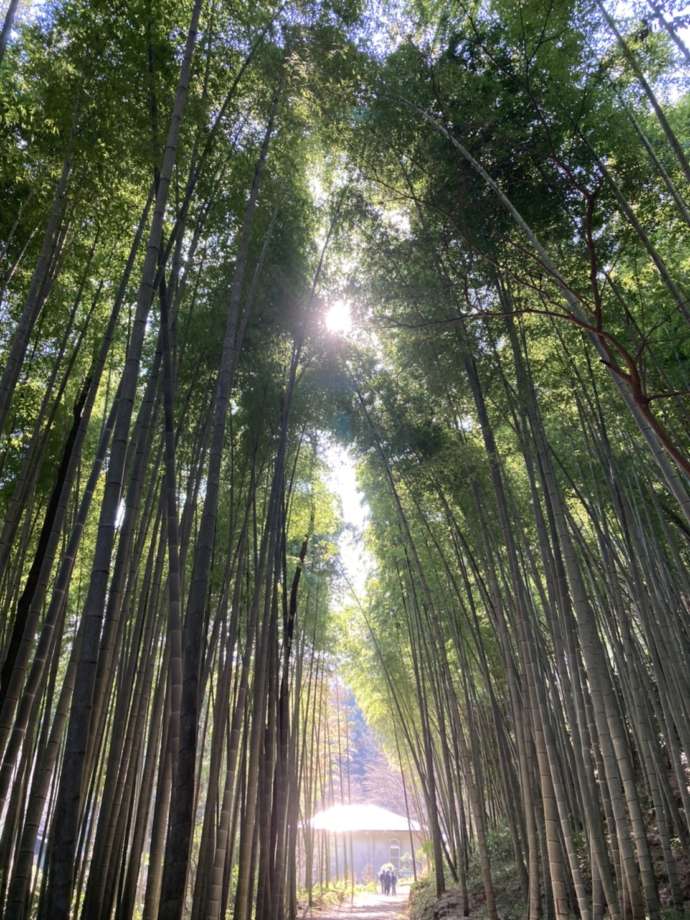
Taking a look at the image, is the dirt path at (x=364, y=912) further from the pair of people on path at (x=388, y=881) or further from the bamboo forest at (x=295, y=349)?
the bamboo forest at (x=295, y=349)

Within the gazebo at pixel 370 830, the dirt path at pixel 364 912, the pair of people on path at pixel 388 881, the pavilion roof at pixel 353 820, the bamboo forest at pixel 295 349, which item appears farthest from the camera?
the pair of people on path at pixel 388 881

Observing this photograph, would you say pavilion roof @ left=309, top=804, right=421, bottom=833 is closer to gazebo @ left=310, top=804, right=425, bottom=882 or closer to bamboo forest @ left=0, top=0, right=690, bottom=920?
gazebo @ left=310, top=804, right=425, bottom=882

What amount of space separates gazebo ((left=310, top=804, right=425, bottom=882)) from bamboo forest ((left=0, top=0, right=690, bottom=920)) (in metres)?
7.41

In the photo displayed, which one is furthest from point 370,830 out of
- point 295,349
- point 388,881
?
point 295,349

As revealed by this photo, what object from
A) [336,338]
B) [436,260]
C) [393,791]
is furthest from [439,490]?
[393,791]

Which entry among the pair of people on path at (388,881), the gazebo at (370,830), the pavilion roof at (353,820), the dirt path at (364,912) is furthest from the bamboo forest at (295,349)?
the pair of people on path at (388,881)

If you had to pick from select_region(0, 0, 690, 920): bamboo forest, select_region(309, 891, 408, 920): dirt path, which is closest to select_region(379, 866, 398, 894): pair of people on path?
select_region(309, 891, 408, 920): dirt path

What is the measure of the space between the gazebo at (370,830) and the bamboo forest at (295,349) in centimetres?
741

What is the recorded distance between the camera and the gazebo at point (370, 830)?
508 inches

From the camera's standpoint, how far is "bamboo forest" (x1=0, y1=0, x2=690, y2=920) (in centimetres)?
287

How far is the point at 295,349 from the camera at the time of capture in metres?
4.12

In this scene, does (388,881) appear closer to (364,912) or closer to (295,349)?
(364,912)

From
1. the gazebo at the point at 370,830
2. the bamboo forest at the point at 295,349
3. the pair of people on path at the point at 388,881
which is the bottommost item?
the pair of people on path at the point at 388,881

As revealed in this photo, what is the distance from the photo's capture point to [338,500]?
293 inches
